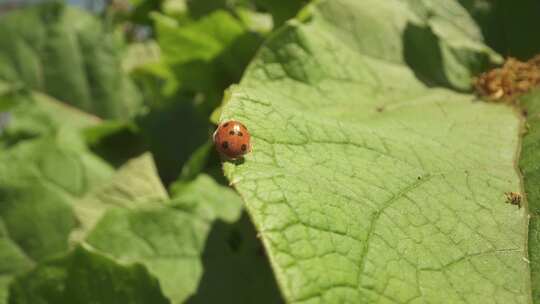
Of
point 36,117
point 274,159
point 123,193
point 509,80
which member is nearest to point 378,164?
point 274,159

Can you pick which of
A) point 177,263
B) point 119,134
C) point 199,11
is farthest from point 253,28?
point 177,263

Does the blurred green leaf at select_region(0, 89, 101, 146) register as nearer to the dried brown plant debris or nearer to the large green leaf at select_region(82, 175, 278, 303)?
the large green leaf at select_region(82, 175, 278, 303)

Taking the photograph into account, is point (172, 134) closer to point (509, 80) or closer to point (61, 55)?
point (61, 55)

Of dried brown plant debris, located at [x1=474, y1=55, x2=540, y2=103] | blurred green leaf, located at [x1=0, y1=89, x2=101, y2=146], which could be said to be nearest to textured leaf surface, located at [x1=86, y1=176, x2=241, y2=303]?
blurred green leaf, located at [x1=0, y1=89, x2=101, y2=146]

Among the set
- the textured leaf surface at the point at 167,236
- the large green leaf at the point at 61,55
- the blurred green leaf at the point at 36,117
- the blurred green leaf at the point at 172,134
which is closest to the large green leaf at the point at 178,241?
the textured leaf surface at the point at 167,236

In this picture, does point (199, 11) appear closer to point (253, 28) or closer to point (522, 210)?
point (253, 28)

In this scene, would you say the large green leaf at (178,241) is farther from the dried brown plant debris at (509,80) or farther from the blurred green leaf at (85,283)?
the dried brown plant debris at (509,80)
